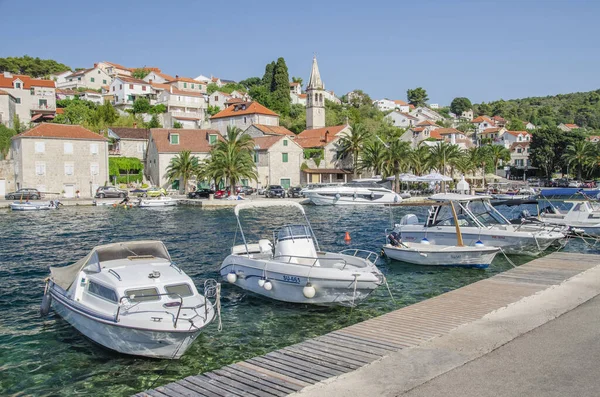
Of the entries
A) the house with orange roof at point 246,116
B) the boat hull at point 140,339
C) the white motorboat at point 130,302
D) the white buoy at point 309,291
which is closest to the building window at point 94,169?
the house with orange roof at point 246,116

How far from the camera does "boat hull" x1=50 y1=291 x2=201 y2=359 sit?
1198cm

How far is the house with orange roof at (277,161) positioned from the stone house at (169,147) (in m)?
7.40

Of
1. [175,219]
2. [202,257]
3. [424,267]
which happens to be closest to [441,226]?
[424,267]

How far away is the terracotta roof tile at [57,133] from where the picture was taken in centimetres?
6644

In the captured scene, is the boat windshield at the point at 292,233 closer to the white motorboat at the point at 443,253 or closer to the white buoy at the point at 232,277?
the white buoy at the point at 232,277

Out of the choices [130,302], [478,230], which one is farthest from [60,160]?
[130,302]

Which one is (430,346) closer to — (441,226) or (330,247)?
(441,226)

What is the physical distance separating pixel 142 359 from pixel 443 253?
1453cm

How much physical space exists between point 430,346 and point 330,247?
1997cm

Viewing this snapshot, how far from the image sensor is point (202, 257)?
27266 mm

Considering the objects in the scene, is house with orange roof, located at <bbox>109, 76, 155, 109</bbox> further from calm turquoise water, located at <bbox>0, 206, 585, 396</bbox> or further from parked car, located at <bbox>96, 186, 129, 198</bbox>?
calm turquoise water, located at <bbox>0, 206, 585, 396</bbox>

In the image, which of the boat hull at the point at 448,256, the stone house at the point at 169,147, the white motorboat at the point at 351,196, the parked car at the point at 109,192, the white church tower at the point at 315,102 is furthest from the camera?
the white church tower at the point at 315,102

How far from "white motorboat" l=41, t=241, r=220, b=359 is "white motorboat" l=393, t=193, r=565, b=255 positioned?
1439 cm

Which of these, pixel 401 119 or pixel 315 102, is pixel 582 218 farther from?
pixel 401 119
